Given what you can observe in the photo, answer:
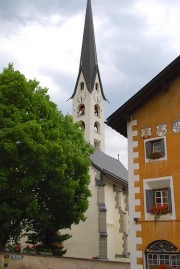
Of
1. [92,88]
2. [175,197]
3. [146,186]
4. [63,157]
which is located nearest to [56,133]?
[63,157]

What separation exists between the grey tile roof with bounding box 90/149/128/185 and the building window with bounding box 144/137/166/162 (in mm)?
17408

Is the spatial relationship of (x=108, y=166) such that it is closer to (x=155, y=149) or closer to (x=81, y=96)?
(x=155, y=149)

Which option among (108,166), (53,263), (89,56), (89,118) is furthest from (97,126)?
(53,263)

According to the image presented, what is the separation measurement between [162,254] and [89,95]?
172 ft

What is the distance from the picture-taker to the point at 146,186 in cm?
1636

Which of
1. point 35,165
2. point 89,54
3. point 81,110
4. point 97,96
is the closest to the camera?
point 35,165

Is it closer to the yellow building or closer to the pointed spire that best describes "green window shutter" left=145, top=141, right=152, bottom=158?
the yellow building

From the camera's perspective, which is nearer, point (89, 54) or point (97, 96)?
point (97, 96)

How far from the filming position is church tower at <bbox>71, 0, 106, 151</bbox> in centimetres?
6383

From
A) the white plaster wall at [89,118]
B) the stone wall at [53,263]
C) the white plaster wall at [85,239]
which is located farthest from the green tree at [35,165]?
the white plaster wall at [89,118]

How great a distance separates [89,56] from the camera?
70438 mm

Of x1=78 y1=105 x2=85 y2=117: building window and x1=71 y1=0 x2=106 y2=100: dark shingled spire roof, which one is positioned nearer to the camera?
x1=78 y1=105 x2=85 y2=117: building window

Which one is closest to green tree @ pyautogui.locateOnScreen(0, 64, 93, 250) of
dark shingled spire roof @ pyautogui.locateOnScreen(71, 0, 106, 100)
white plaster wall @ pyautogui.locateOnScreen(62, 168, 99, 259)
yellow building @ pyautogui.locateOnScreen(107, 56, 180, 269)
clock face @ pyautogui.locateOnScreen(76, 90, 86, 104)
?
yellow building @ pyautogui.locateOnScreen(107, 56, 180, 269)

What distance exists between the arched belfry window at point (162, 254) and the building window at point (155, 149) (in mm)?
3480
